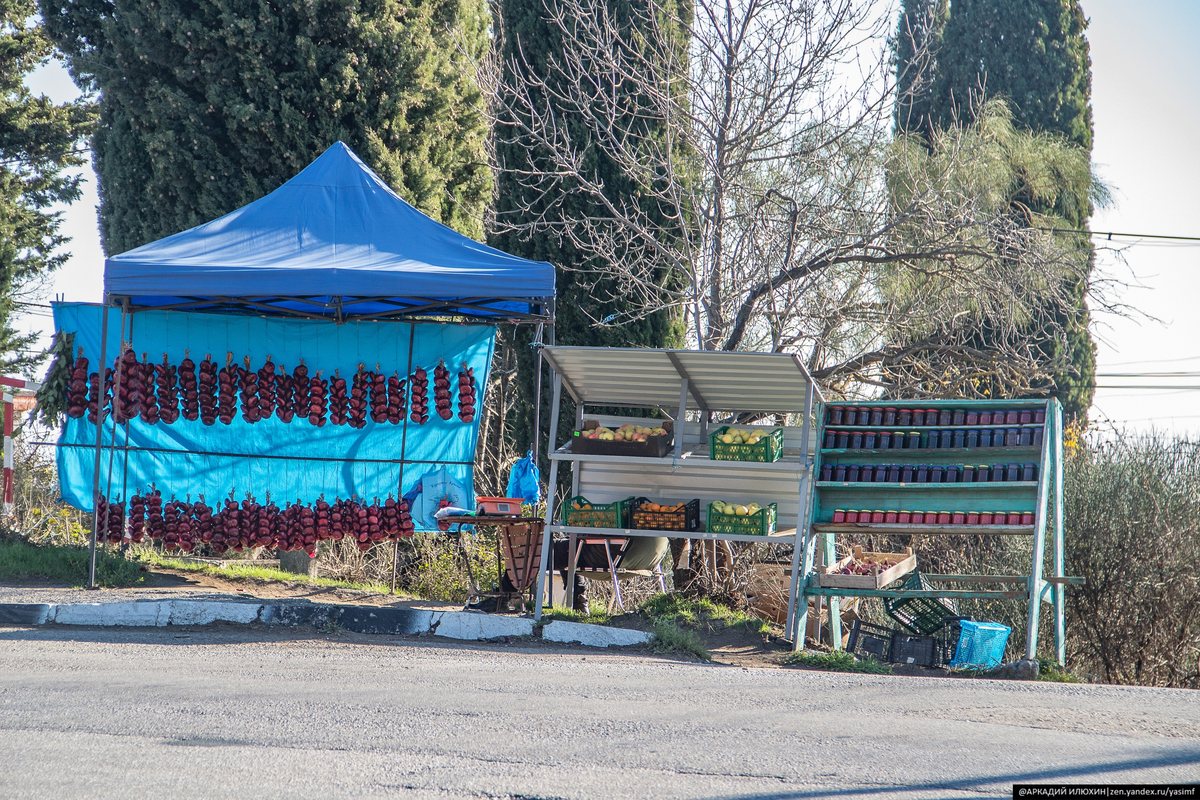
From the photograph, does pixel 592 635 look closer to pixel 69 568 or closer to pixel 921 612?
pixel 921 612

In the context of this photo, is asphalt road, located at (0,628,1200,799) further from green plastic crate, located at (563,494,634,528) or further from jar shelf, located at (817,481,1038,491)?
jar shelf, located at (817,481,1038,491)

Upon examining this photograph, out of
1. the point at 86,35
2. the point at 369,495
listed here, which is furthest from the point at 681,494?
the point at 86,35

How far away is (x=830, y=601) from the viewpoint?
9.19 m

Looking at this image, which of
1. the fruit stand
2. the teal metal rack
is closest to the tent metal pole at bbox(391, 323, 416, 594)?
the fruit stand

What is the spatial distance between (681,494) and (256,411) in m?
4.02

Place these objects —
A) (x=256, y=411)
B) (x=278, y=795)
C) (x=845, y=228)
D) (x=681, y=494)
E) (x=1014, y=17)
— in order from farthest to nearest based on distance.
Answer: (x=1014, y=17) → (x=845, y=228) → (x=256, y=411) → (x=681, y=494) → (x=278, y=795)

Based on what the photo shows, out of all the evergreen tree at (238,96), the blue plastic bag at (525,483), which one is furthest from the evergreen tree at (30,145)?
the blue plastic bag at (525,483)

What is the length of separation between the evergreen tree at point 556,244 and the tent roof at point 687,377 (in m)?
5.20

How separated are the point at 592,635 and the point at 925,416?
10.5 feet

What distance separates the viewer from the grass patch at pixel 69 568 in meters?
8.80

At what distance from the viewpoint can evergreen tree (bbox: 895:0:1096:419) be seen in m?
21.7

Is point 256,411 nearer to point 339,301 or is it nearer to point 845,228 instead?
point 339,301

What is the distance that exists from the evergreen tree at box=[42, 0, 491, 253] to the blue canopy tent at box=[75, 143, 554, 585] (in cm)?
279

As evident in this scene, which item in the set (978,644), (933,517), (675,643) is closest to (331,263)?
(675,643)
